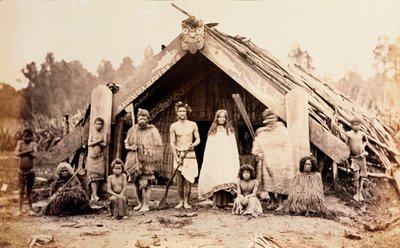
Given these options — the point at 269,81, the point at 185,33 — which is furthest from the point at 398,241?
the point at 185,33

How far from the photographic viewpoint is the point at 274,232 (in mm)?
5289

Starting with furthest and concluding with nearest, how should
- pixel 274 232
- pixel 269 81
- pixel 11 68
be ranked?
pixel 11 68, pixel 269 81, pixel 274 232

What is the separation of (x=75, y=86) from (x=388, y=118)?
11.5 ft

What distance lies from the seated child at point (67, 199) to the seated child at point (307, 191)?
2.16 m

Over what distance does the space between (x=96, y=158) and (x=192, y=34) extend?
1.72 metres

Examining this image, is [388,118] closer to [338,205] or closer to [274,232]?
[338,205]

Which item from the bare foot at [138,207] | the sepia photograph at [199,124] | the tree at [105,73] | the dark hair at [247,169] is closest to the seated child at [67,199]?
the sepia photograph at [199,124]

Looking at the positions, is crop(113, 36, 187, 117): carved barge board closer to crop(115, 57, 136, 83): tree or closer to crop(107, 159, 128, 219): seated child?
crop(115, 57, 136, 83): tree

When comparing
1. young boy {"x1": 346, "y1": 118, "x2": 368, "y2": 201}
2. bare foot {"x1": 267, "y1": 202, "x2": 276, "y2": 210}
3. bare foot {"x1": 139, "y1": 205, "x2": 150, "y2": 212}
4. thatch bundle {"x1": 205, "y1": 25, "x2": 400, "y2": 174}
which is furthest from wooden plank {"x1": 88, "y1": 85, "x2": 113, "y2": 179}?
young boy {"x1": 346, "y1": 118, "x2": 368, "y2": 201}

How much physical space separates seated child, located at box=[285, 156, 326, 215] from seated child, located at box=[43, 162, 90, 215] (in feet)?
7.09

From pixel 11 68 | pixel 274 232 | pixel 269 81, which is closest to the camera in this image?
pixel 274 232

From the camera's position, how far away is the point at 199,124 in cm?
620

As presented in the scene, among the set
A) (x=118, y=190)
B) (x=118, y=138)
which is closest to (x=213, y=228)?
(x=118, y=190)

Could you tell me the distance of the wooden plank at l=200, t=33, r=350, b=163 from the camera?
5473mm
